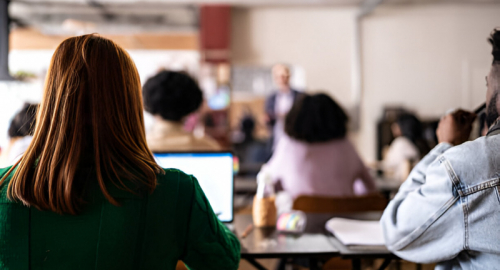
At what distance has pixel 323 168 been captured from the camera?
2449mm

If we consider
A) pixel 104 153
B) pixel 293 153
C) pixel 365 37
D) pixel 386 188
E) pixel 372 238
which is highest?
pixel 365 37

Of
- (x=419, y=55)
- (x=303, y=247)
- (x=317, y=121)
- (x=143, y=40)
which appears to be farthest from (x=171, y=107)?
(x=419, y=55)

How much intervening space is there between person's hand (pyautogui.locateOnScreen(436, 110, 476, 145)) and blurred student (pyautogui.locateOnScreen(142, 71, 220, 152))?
4.17 feet

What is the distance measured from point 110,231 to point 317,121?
1.68m

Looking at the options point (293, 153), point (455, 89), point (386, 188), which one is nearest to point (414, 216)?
point (293, 153)

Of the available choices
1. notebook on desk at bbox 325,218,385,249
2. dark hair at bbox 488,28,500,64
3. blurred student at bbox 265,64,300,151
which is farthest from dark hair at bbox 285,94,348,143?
blurred student at bbox 265,64,300,151

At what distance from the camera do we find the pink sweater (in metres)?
2.45

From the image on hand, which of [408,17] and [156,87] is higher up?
[408,17]

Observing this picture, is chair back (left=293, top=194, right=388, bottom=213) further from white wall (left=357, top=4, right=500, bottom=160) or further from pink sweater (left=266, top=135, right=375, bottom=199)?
white wall (left=357, top=4, right=500, bottom=160)

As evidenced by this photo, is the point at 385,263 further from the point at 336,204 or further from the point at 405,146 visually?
the point at 405,146

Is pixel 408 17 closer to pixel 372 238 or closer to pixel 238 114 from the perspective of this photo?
pixel 238 114

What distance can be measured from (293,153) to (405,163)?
4.82ft

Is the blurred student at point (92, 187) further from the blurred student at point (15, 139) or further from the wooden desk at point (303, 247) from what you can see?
the blurred student at point (15, 139)

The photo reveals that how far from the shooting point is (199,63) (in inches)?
252
